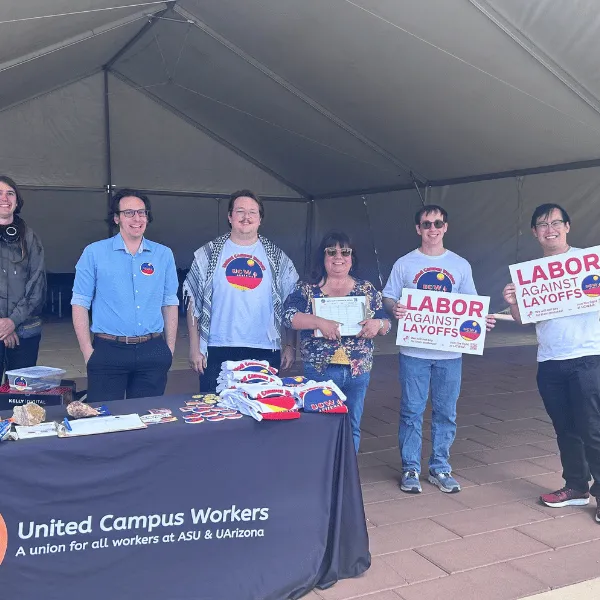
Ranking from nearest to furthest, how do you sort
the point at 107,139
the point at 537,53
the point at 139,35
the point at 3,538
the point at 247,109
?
the point at 3,538
the point at 537,53
the point at 139,35
the point at 247,109
the point at 107,139

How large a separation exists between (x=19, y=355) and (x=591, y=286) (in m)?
2.91

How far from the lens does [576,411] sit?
3.09m

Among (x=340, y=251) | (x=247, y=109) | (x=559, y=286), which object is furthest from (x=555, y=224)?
(x=247, y=109)

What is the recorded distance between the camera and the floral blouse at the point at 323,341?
303 centimetres

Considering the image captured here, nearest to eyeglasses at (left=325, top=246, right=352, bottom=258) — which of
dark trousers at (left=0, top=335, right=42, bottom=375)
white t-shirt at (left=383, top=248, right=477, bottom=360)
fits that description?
white t-shirt at (left=383, top=248, right=477, bottom=360)

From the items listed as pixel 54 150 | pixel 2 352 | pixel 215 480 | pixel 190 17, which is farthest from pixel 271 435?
pixel 54 150

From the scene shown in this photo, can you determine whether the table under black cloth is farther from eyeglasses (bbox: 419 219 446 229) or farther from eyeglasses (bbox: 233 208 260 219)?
eyeglasses (bbox: 419 219 446 229)

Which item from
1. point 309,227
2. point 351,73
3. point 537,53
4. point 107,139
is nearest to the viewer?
point 537,53

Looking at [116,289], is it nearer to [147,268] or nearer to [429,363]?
[147,268]

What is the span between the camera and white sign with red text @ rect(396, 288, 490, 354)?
10.7ft

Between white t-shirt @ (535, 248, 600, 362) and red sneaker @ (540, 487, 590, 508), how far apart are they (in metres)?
0.72

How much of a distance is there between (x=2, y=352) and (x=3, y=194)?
821 mm

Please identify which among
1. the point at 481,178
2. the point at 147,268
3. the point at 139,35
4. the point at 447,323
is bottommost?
the point at 447,323

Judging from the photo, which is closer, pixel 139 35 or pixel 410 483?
pixel 410 483
